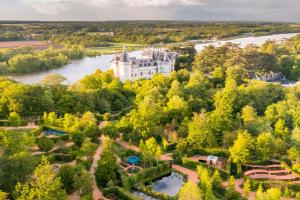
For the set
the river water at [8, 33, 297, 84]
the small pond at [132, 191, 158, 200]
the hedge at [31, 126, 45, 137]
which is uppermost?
the river water at [8, 33, 297, 84]

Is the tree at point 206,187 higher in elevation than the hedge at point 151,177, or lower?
higher

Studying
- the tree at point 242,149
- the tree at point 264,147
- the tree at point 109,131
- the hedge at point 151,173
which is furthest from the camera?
the tree at point 109,131

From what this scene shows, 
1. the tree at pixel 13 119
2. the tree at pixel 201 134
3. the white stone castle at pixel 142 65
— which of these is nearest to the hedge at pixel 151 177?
the tree at pixel 201 134

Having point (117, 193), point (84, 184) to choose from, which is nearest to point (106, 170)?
point (117, 193)

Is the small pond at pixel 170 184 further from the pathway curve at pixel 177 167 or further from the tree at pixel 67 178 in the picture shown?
the tree at pixel 67 178

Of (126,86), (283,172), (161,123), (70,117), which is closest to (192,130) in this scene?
(161,123)

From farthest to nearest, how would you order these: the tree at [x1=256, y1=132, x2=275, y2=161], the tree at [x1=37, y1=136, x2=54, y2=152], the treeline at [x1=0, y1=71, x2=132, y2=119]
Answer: the treeline at [x1=0, y1=71, x2=132, y2=119] → the tree at [x1=256, y1=132, x2=275, y2=161] → the tree at [x1=37, y1=136, x2=54, y2=152]

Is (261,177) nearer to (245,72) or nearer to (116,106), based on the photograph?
(116,106)

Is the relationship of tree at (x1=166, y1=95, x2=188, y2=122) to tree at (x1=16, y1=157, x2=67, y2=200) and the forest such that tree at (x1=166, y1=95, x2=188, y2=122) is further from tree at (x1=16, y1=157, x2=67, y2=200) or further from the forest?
tree at (x1=16, y1=157, x2=67, y2=200)

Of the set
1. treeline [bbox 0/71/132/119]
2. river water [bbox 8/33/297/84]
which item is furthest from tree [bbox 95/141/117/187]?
river water [bbox 8/33/297/84]
